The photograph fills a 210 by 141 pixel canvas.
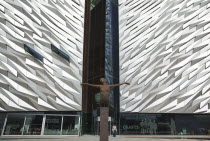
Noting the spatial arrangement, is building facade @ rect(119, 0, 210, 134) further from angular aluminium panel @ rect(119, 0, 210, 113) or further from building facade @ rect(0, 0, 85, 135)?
building facade @ rect(0, 0, 85, 135)

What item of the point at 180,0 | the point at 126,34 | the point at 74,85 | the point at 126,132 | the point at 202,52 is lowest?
the point at 126,132

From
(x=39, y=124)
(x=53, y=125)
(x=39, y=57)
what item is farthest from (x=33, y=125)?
(x=39, y=57)

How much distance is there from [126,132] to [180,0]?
22.3 meters

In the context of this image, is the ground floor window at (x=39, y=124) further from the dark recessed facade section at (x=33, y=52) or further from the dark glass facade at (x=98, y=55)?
the dark recessed facade section at (x=33, y=52)

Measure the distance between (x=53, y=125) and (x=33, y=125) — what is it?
8.57 feet

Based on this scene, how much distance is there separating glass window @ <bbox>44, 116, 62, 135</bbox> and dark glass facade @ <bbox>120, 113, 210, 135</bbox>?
376 inches

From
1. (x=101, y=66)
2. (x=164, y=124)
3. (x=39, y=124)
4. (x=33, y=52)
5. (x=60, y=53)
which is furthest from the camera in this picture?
(x=101, y=66)

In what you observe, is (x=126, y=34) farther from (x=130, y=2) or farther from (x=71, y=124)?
(x=71, y=124)

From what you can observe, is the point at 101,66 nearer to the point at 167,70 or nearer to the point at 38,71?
the point at 38,71

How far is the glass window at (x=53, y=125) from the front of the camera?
3322cm

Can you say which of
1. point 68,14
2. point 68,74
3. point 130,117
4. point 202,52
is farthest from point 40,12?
point 202,52

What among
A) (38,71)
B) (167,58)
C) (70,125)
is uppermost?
(167,58)

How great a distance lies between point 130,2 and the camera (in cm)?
4403

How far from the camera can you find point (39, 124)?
3309 centimetres
